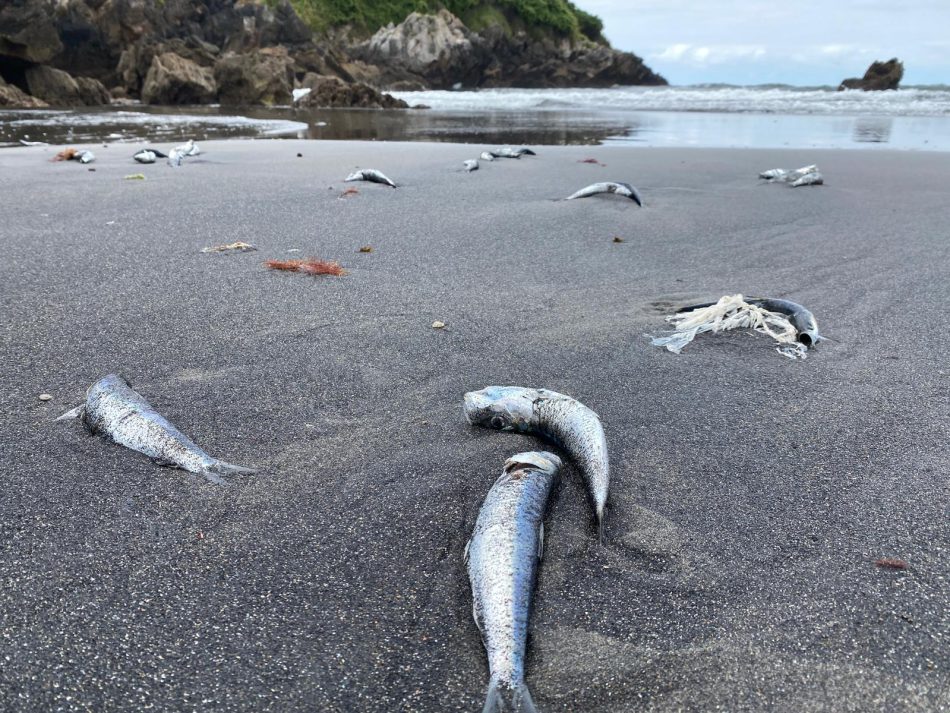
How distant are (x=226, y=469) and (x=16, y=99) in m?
28.0

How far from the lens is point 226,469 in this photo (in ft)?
7.34

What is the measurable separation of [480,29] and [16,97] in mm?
54912

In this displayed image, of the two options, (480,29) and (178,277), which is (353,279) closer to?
(178,277)

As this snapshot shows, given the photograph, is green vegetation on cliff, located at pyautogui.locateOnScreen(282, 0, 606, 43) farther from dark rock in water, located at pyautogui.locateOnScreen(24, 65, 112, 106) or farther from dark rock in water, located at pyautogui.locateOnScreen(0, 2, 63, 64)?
dark rock in water, located at pyautogui.locateOnScreen(24, 65, 112, 106)

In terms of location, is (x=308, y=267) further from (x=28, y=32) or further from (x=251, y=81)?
(x=28, y=32)

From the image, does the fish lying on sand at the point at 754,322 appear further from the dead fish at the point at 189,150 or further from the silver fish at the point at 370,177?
the dead fish at the point at 189,150

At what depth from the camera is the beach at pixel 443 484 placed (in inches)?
59.4

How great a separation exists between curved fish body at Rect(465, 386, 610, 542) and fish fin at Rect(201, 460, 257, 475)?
0.82 m

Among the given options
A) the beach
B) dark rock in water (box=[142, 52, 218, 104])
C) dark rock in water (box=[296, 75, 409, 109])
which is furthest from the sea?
the beach

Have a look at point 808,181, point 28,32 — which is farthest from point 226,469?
point 28,32

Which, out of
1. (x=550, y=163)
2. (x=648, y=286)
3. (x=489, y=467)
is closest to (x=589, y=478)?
(x=489, y=467)

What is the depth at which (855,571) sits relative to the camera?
181cm

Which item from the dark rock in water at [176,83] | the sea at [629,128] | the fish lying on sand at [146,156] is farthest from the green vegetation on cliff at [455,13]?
the fish lying on sand at [146,156]

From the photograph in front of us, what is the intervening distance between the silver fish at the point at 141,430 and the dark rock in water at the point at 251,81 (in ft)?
100
